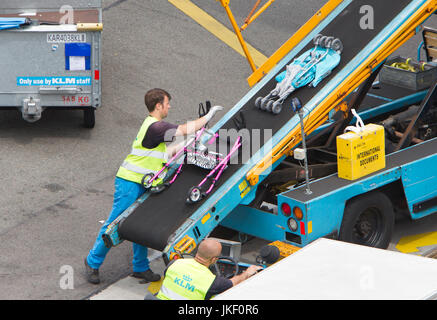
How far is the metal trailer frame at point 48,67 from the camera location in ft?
37.8

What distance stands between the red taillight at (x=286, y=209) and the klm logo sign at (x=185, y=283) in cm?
214

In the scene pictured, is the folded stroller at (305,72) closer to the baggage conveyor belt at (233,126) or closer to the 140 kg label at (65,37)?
the baggage conveyor belt at (233,126)

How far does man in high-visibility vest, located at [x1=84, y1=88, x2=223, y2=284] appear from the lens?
8.50m

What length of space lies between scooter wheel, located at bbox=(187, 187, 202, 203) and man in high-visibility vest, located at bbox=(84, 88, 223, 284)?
22.1 inches

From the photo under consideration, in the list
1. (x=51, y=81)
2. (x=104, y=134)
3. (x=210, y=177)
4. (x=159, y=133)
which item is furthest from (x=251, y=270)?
(x=104, y=134)

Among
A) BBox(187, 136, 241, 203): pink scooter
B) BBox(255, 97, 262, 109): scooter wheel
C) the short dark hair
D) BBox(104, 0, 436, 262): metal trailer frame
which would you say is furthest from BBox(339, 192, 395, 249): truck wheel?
the short dark hair

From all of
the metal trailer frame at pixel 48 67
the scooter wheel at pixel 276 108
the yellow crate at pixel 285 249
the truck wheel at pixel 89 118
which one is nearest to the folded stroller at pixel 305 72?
the scooter wheel at pixel 276 108

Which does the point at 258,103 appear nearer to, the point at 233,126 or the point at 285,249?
the point at 233,126

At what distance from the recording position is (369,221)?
29.9ft

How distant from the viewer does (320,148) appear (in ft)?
32.1

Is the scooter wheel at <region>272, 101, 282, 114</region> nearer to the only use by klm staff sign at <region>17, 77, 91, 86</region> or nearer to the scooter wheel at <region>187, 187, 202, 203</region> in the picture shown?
the scooter wheel at <region>187, 187, 202, 203</region>

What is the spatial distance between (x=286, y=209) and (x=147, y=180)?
4.74 feet

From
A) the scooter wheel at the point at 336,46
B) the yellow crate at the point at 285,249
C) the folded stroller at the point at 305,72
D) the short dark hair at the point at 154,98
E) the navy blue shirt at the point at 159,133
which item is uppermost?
the scooter wheel at the point at 336,46

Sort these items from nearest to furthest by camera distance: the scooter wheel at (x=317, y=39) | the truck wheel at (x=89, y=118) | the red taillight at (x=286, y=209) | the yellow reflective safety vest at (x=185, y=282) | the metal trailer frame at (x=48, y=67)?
the yellow reflective safety vest at (x=185, y=282), the red taillight at (x=286, y=209), the scooter wheel at (x=317, y=39), the metal trailer frame at (x=48, y=67), the truck wheel at (x=89, y=118)
